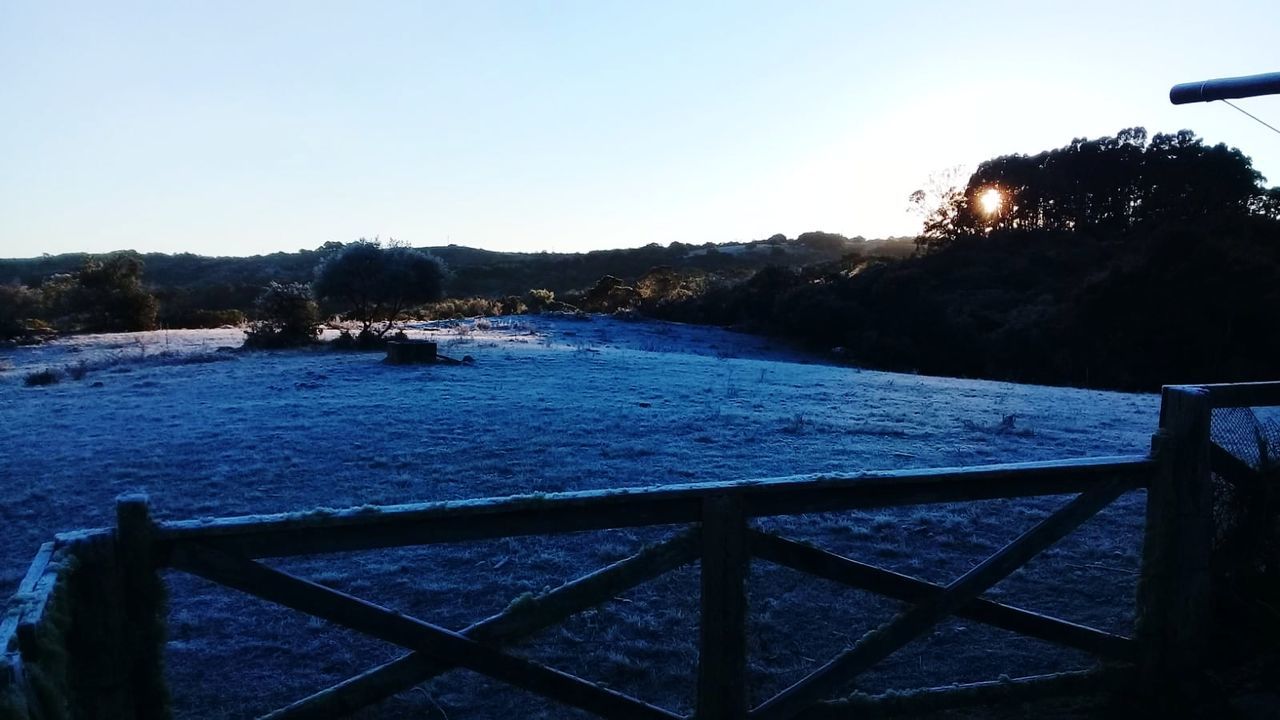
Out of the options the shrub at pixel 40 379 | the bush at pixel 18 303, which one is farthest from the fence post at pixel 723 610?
the bush at pixel 18 303

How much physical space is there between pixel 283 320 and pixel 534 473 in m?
13.7

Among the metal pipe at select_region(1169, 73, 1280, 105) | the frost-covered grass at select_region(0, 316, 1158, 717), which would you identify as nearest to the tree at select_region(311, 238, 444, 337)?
the frost-covered grass at select_region(0, 316, 1158, 717)

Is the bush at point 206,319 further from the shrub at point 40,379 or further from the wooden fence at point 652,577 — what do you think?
the wooden fence at point 652,577

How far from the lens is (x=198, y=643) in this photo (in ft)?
14.9

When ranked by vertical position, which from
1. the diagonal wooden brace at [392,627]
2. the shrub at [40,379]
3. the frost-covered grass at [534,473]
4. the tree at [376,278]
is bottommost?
the frost-covered grass at [534,473]

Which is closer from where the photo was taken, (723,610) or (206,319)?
(723,610)

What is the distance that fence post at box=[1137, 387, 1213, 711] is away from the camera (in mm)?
3645

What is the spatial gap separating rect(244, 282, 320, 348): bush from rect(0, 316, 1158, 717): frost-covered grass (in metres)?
2.38

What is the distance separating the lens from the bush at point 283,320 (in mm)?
18969

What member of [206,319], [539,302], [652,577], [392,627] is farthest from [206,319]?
[652,577]

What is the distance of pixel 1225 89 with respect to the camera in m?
6.12

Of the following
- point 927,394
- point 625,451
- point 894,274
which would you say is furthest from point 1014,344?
point 625,451

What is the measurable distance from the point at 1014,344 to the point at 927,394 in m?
13.9

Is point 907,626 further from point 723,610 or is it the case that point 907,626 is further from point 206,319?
point 206,319
